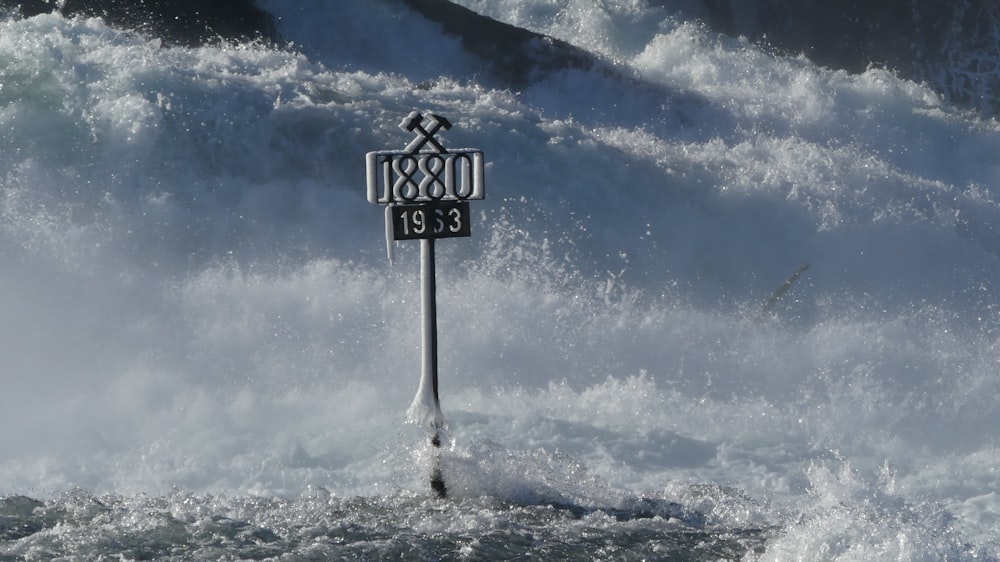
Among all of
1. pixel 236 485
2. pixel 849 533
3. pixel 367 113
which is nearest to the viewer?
pixel 849 533

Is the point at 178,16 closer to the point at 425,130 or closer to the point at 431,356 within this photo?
the point at 425,130

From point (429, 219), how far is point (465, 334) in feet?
14.2

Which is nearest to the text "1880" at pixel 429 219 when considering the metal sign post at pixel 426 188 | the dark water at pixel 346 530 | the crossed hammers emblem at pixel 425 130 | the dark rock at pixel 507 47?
the metal sign post at pixel 426 188

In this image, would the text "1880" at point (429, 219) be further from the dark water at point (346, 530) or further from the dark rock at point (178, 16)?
the dark rock at point (178, 16)

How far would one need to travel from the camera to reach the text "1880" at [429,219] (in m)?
10.2

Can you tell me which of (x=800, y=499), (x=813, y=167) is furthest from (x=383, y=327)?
→ (x=813, y=167)

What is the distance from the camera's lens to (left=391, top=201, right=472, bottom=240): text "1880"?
10.2 m

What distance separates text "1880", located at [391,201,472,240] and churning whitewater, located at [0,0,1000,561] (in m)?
1.63

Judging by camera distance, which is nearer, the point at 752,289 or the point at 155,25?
the point at 752,289

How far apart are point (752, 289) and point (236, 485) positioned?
7.49m

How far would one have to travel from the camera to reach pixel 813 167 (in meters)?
19.3

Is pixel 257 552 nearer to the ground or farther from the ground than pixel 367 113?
nearer to the ground

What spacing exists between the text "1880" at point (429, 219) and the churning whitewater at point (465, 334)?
163cm

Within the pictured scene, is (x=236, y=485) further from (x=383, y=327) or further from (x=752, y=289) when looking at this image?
(x=752, y=289)
